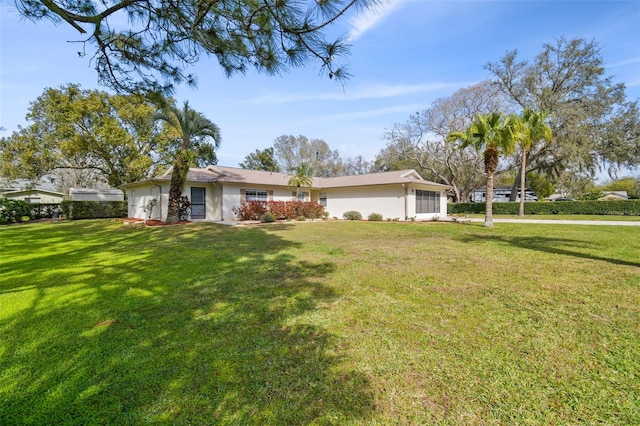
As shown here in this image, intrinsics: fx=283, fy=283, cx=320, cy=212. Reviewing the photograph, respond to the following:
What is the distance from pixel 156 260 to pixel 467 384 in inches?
269

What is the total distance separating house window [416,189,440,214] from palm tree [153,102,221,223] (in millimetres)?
14202

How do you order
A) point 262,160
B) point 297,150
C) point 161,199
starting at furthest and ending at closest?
point 297,150 → point 262,160 → point 161,199

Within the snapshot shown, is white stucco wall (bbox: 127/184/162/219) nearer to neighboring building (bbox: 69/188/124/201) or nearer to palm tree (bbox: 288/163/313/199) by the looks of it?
neighboring building (bbox: 69/188/124/201)

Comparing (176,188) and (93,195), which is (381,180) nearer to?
(176,188)

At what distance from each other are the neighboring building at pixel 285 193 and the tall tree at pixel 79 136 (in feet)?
15.0

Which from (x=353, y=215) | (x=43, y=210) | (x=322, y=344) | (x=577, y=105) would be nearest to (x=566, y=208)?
(x=577, y=105)

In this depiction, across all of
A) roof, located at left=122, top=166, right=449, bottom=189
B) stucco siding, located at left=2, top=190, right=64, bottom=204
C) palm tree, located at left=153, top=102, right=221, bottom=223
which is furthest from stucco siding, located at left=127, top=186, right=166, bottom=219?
stucco siding, located at left=2, top=190, right=64, bottom=204

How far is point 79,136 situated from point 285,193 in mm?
15926

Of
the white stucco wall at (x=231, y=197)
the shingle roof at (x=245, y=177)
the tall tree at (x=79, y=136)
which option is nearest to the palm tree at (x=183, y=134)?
the shingle roof at (x=245, y=177)

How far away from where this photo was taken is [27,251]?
8133 millimetres

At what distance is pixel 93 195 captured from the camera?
891 inches

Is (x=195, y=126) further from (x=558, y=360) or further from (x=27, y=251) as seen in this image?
(x=558, y=360)

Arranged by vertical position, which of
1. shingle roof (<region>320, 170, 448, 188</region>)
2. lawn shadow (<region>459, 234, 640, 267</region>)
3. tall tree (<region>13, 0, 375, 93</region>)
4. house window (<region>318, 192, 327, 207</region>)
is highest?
tall tree (<region>13, 0, 375, 93</region>)

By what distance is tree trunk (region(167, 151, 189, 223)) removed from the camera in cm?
1461
